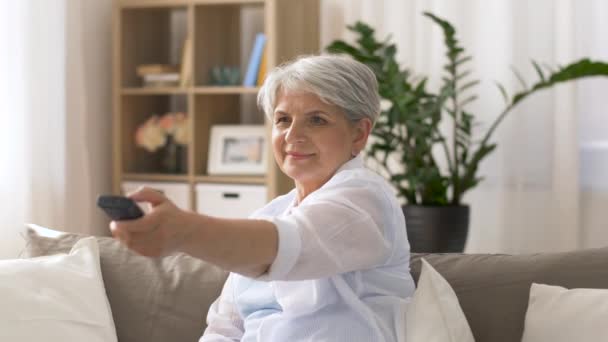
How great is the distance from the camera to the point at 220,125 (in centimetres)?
460

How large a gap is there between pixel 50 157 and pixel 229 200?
2.83ft

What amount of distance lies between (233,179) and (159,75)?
2.24 ft

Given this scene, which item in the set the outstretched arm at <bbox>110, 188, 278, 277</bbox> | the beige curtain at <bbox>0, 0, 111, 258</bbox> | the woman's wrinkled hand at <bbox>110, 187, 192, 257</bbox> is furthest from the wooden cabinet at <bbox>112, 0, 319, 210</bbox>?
the woman's wrinkled hand at <bbox>110, 187, 192, 257</bbox>

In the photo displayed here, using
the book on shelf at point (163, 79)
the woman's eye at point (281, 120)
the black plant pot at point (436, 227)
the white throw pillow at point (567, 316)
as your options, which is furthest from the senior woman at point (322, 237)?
the book on shelf at point (163, 79)

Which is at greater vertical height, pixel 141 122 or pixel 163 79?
pixel 163 79

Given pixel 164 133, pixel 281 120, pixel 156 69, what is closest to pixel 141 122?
pixel 164 133

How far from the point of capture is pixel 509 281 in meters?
1.86

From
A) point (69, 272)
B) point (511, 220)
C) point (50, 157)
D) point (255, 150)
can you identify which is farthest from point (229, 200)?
point (69, 272)

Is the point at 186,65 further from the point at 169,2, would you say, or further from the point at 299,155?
the point at 299,155

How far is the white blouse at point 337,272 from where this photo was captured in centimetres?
134

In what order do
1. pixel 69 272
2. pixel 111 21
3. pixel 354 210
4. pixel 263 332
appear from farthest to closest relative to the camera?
pixel 111 21
pixel 69 272
pixel 263 332
pixel 354 210

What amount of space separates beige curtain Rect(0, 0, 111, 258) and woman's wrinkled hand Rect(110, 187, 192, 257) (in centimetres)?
280

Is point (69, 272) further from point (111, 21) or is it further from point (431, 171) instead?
point (111, 21)

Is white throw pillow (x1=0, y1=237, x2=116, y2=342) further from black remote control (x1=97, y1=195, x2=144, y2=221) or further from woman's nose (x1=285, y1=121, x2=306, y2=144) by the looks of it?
black remote control (x1=97, y1=195, x2=144, y2=221)
